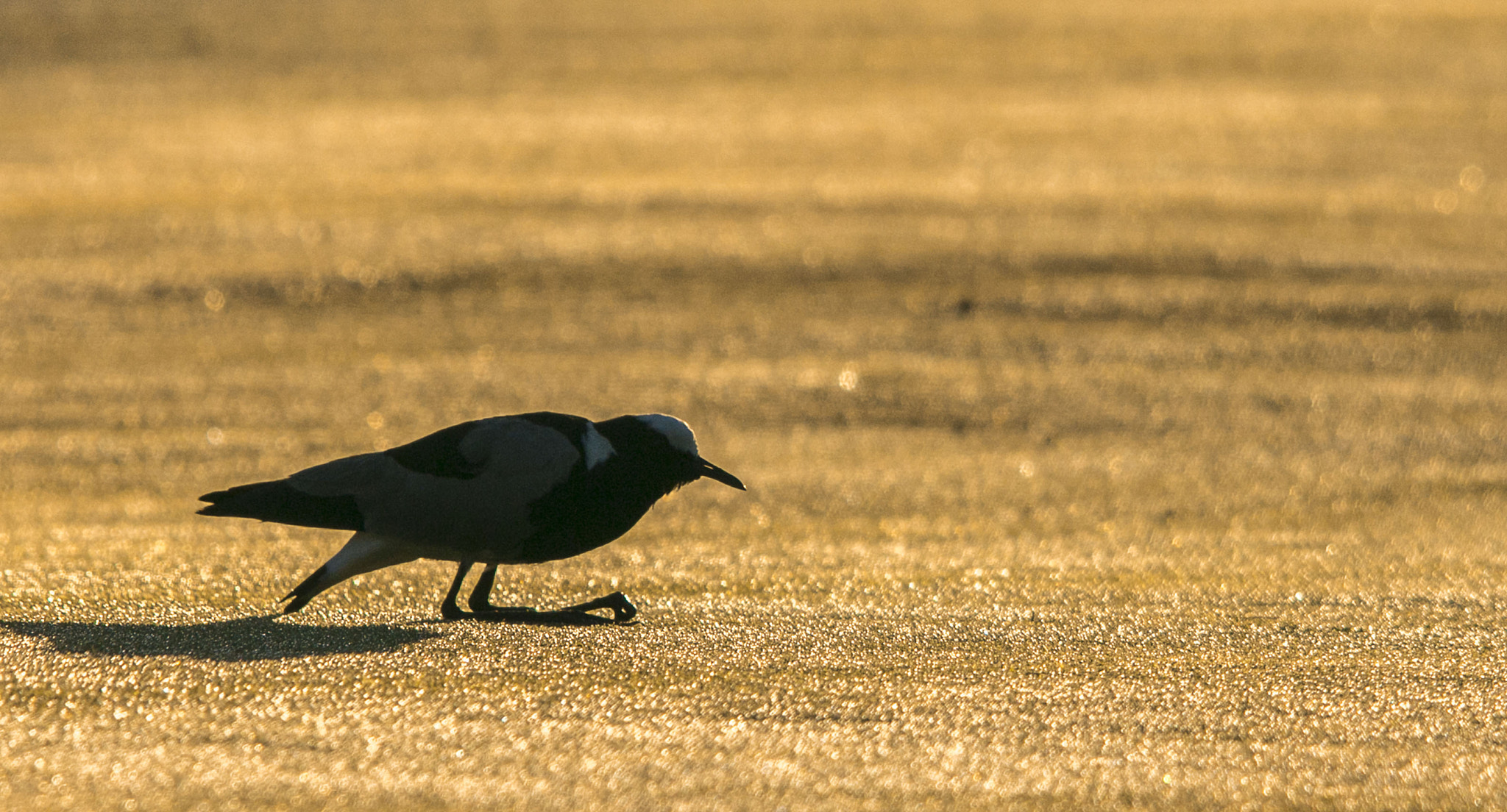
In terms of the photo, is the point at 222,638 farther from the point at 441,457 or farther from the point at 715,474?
the point at 715,474

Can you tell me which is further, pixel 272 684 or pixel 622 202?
pixel 622 202


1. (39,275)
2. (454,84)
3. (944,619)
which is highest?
(454,84)

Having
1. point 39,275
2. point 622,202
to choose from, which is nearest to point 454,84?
point 622,202

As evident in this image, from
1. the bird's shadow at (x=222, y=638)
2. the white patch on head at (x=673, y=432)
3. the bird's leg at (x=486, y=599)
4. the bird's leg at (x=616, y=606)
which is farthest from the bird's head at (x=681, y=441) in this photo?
the bird's shadow at (x=222, y=638)

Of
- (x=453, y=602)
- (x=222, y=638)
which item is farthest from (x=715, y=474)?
(x=222, y=638)

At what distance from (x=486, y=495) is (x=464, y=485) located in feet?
0.20

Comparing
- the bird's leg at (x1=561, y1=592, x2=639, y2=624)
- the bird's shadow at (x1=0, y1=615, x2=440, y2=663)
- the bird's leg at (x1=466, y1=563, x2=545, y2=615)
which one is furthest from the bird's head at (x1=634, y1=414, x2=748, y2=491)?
the bird's shadow at (x1=0, y1=615, x2=440, y2=663)

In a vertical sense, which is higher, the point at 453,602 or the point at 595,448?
the point at 595,448

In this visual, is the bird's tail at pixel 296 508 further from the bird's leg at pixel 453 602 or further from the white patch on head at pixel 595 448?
the white patch on head at pixel 595 448

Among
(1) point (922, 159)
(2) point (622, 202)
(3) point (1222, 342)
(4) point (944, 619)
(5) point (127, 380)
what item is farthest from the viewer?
(1) point (922, 159)

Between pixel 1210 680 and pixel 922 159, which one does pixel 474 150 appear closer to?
pixel 922 159

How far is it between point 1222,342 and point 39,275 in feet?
18.0

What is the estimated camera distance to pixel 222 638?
3.54 m

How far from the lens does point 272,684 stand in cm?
325
